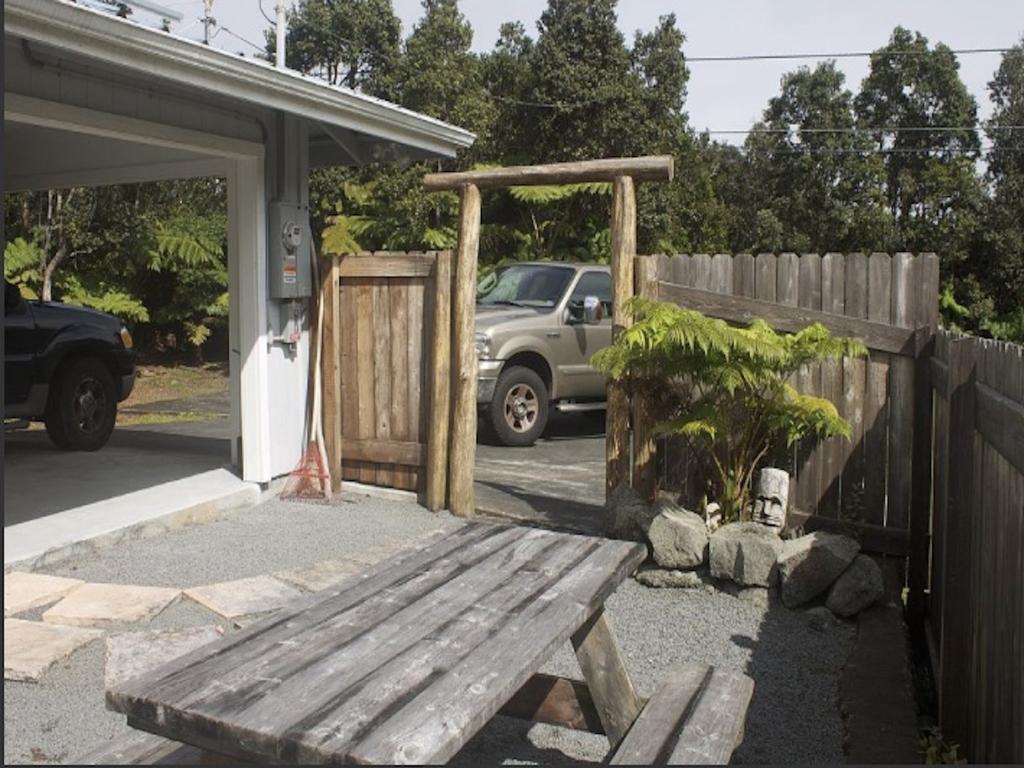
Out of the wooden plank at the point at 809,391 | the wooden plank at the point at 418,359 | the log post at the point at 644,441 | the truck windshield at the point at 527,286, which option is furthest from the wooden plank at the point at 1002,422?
the truck windshield at the point at 527,286

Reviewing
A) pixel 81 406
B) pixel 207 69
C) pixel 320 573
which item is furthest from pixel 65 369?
pixel 320 573

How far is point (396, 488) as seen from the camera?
7.94 m

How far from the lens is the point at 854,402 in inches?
236

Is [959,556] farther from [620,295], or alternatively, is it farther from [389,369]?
[389,369]

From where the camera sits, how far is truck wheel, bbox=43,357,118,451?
926 cm

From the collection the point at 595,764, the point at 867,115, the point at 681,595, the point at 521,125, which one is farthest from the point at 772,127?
the point at 595,764

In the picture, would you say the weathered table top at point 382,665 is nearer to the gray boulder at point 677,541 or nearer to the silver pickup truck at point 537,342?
the gray boulder at point 677,541

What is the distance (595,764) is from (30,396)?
7091 mm

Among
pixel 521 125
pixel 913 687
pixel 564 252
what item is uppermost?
pixel 521 125

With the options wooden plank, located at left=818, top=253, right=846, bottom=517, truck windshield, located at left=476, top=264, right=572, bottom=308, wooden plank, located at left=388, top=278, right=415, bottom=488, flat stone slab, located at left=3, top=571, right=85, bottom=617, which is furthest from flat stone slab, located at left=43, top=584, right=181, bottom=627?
truck windshield, located at left=476, top=264, right=572, bottom=308

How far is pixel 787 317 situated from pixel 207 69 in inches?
145

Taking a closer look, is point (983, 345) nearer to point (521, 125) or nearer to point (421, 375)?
point (421, 375)

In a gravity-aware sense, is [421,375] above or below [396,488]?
above

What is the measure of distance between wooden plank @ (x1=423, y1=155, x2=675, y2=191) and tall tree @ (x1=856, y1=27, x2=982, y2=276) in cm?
1749
